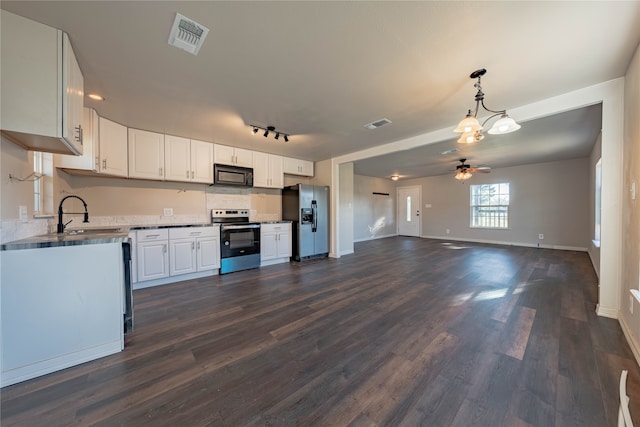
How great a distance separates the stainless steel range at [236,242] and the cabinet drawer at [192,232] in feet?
0.42

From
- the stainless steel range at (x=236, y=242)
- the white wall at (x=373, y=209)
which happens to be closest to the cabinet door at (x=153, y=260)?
the stainless steel range at (x=236, y=242)

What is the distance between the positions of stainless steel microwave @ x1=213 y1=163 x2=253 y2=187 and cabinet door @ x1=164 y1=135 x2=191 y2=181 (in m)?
0.44

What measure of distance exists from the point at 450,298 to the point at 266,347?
2.32 m

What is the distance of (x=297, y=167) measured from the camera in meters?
5.55

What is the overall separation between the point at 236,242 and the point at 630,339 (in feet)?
15.4

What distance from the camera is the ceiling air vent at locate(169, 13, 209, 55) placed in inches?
65.0

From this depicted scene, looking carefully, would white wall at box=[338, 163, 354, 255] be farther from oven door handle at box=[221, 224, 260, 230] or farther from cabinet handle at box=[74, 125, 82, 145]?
cabinet handle at box=[74, 125, 82, 145]

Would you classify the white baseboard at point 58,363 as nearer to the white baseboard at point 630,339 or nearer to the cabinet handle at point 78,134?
the cabinet handle at point 78,134

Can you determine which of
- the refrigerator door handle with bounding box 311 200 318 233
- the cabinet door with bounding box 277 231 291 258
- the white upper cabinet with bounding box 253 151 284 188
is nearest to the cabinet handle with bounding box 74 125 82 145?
the white upper cabinet with bounding box 253 151 284 188

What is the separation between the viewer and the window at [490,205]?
715 centimetres

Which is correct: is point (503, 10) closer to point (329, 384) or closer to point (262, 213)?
point (329, 384)

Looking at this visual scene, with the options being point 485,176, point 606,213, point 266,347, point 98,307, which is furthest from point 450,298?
point 485,176

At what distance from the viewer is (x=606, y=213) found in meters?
2.47

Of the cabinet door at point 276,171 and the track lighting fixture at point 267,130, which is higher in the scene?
the track lighting fixture at point 267,130
